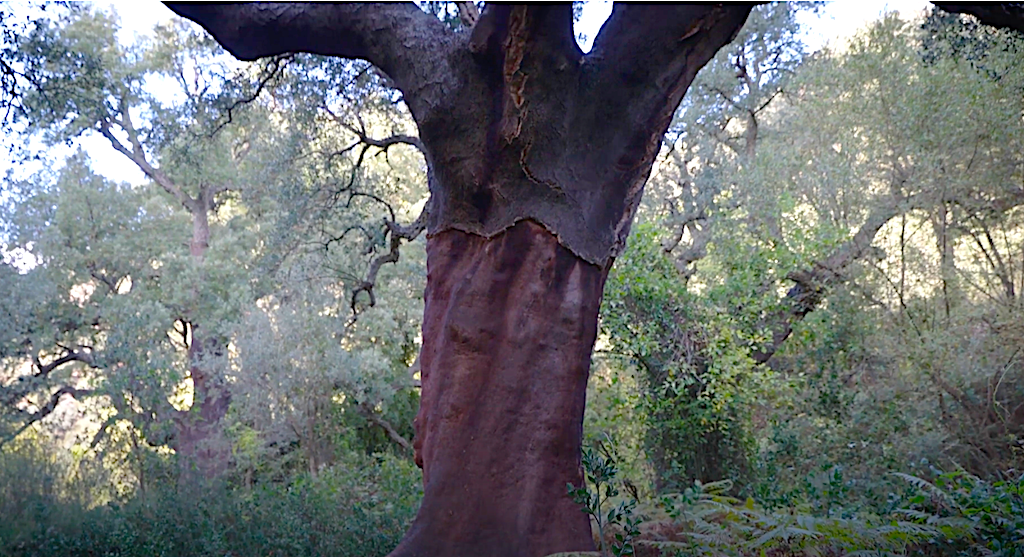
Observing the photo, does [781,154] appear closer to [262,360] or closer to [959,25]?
[959,25]

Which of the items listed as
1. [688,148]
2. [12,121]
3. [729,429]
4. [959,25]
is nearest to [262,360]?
[12,121]

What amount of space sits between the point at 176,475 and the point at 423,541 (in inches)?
159

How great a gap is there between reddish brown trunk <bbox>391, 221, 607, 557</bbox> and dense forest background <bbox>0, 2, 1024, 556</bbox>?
0.50m

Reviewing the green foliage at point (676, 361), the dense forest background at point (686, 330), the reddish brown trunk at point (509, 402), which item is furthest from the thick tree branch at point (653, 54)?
the green foliage at point (676, 361)

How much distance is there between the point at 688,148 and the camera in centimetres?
1495

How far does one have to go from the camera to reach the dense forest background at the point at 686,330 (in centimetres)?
594

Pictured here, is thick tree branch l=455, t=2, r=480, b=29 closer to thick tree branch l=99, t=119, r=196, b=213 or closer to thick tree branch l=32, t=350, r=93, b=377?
thick tree branch l=32, t=350, r=93, b=377

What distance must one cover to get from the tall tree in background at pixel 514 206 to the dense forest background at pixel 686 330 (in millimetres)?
669

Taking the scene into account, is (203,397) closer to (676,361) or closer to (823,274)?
(676,361)

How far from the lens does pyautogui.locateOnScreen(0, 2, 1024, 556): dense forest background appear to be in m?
5.94

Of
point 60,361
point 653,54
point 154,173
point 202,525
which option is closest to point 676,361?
point 653,54

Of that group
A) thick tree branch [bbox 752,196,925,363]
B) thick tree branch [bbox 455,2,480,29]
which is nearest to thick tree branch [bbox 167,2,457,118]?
thick tree branch [bbox 455,2,480,29]

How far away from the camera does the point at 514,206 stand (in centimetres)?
475

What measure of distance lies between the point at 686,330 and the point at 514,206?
428cm
